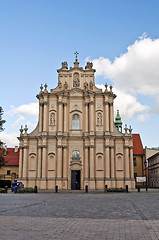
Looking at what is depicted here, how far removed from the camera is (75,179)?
146 feet

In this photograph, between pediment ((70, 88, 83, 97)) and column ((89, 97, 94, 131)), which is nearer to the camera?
column ((89, 97, 94, 131))

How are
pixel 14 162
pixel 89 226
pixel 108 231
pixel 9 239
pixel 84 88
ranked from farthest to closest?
pixel 14 162 → pixel 84 88 → pixel 89 226 → pixel 108 231 → pixel 9 239

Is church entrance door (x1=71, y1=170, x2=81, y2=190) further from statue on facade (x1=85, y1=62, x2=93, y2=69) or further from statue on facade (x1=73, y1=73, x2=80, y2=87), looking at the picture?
statue on facade (x1=85, y1=62, x2=93, y2=69)

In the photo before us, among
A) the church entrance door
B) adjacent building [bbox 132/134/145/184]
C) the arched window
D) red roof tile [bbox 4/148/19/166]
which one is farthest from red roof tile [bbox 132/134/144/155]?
red roof tile [bbox 4/148/19/166]

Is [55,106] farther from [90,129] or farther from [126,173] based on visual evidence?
[126,173]

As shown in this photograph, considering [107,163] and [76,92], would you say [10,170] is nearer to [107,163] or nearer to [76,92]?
[76,92]

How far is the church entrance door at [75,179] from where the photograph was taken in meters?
44.1

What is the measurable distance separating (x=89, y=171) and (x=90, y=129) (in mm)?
6834

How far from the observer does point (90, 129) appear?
45281mm

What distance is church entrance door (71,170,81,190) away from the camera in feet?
145

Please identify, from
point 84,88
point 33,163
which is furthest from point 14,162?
point 84,88

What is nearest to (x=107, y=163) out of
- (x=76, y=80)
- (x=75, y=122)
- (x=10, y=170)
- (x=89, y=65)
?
(x=75, y=122)

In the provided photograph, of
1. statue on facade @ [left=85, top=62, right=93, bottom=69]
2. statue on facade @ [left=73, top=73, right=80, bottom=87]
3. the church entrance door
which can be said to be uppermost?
statue on facade @ [left=85, top=62, right=93, bottom=69]

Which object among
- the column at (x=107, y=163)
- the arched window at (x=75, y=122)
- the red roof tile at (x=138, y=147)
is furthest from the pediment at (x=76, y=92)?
the red roof tile at (x=138, y=147)
